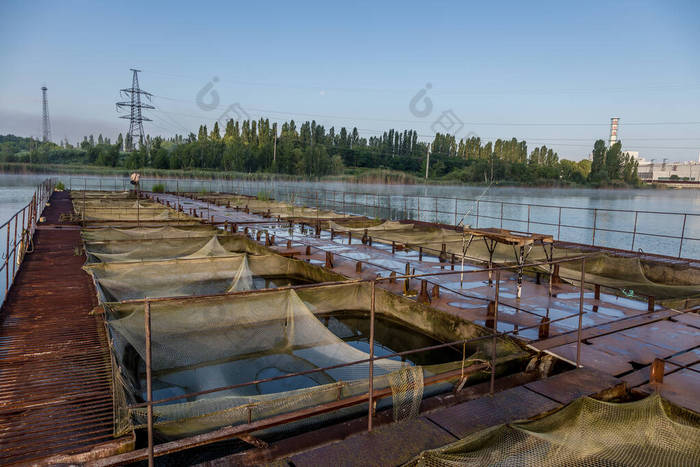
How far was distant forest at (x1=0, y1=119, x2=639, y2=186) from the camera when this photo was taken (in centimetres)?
7588

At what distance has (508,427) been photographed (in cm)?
329

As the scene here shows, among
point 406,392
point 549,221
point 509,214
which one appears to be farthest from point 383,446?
point 509,214

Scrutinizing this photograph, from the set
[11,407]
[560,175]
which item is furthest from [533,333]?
[560,175]

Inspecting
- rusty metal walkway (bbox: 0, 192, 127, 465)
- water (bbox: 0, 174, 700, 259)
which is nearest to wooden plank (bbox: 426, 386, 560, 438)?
rusty metal walkway (bbox: 0, 192, 127, 465)

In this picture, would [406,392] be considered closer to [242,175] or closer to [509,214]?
[509,214]

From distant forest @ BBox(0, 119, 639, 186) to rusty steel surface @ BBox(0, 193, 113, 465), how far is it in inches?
2532

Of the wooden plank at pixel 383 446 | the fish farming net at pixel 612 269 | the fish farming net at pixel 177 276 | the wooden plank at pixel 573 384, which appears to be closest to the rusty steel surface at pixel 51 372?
the fish farming net at pixel 177 276

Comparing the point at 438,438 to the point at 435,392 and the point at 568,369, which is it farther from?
the point at 568,369

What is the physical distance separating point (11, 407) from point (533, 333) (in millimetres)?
6324

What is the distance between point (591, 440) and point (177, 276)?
26.0 ft

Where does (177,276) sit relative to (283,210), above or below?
below

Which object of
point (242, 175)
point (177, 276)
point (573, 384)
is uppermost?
point (242, 175)

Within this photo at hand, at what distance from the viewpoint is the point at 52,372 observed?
481cm

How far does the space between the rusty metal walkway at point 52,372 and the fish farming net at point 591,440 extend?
112 inches
